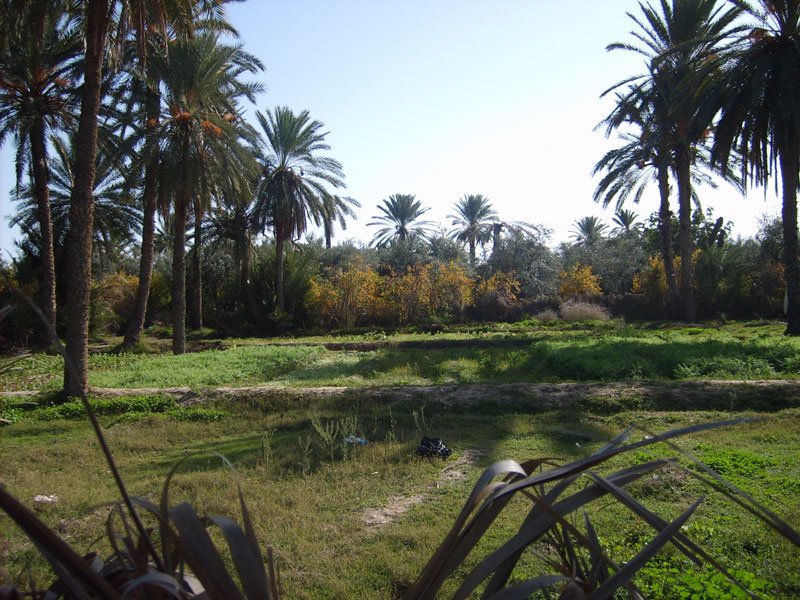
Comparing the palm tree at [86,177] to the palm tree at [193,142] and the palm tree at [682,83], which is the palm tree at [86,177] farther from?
the palm tree at [682,83]

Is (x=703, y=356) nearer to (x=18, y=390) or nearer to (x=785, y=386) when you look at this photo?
(x=785, y=386)

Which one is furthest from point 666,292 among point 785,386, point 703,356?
point 785,386

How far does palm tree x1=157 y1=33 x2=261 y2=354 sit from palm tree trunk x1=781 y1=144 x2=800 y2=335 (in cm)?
1620

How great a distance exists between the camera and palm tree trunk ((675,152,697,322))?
24.2 meters

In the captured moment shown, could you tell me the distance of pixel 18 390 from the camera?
40.7 ft

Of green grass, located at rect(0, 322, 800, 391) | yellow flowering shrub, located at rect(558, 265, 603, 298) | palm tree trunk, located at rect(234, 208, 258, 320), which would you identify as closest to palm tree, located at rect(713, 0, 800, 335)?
green grass, located at rect(0, 322, 800, 391)

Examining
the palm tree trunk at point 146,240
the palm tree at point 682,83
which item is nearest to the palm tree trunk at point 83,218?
the palm tree trunk at point 146,240

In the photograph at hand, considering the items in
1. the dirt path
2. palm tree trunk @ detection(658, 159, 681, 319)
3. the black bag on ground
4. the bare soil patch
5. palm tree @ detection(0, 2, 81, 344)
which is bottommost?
the bare soil patch

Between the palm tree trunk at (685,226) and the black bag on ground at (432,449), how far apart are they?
21.0 meters

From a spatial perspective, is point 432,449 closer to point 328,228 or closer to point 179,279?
point 179,279

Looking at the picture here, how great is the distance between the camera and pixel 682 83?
1775cm

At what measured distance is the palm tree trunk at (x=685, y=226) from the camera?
24.2m

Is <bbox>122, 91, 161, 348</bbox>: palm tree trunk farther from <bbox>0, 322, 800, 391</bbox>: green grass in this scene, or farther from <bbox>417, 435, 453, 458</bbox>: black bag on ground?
<bbox>417, 435, 453, 458</bbox>: black bag on ground

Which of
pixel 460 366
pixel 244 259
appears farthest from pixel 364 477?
pixel 244 259
